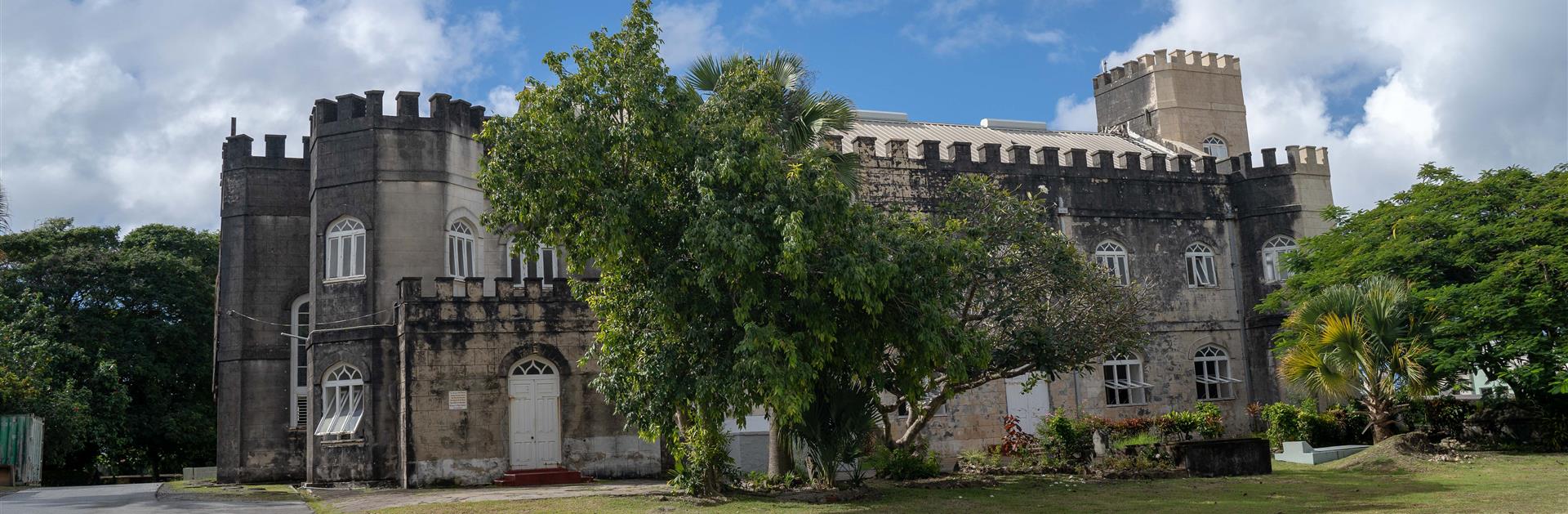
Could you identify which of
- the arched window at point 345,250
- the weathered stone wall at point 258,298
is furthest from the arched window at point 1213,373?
the weathered stone wall at point 258,298

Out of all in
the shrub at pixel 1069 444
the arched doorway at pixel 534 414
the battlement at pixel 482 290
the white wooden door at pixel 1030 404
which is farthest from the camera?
the white wooden door at pixel 1030 404

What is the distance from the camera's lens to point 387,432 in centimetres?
2194

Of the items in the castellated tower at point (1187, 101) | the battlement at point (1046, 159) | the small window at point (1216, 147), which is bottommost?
the battlement at point (1046, 159)

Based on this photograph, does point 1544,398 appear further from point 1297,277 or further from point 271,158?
point 271,158

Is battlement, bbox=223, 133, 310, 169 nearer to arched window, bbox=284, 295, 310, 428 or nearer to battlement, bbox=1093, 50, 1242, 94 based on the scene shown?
arched window, bbox=284, 295, 310, 428

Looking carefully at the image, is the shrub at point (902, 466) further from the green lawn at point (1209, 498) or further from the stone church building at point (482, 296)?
the stone church building at point (482, 296)

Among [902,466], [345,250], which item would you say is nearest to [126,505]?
[345,250]

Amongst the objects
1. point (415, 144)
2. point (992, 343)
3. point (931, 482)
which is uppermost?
point (415, 144)

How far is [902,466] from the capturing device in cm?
1825

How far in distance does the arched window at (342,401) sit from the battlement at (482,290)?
214 centimetres

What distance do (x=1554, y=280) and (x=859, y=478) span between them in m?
13.7

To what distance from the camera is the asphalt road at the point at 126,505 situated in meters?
16.2

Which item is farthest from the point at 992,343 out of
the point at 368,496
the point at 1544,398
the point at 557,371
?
the point at 1544,398

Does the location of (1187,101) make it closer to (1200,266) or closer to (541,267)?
(1200,266)
